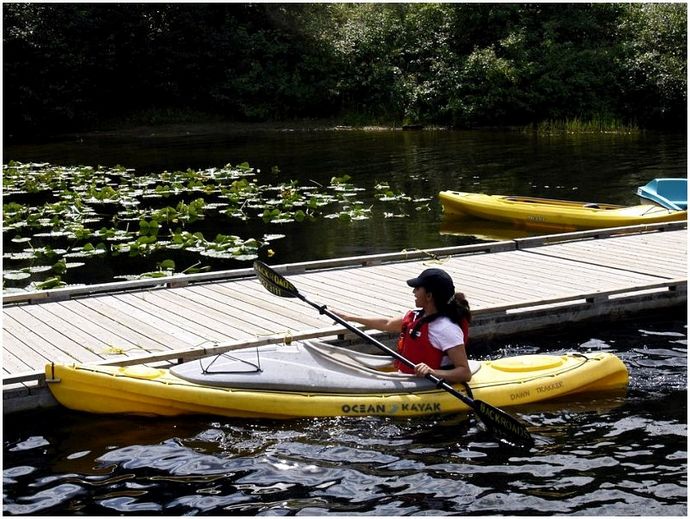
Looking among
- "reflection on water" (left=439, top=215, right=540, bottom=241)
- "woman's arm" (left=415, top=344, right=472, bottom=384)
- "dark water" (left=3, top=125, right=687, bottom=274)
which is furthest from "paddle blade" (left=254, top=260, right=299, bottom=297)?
"reflection on water" (left=439, top=215, right=540, bottom=241)

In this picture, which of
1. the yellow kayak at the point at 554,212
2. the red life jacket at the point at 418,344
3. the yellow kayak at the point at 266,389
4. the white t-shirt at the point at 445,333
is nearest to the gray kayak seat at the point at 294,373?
the yellow kayak at the point at 266,389

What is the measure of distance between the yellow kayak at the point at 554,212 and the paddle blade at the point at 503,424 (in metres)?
6.71

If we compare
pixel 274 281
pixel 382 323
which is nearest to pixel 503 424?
pixel 382 323

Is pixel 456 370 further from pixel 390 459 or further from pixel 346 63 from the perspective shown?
pixel 346 63

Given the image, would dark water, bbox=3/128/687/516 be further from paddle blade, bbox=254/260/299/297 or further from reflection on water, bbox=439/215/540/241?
reflection on water, bbox=439/215/540/241

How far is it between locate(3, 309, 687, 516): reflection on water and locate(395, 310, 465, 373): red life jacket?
0.35 m

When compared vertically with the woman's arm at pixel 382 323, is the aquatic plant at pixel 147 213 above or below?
above

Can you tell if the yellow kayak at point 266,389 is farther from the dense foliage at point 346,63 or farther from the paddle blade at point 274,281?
the dense foliage at point 346,63

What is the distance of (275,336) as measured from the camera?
20.6 feet

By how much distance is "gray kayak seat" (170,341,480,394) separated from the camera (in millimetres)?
5520

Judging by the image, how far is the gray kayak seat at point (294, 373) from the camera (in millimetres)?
5520

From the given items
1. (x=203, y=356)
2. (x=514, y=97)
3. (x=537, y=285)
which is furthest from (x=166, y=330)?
(x=514, y=97)

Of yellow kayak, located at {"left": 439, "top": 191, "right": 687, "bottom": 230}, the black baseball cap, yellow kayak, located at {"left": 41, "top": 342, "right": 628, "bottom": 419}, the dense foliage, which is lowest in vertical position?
yellow kayak, located at {"left": 41, "top": 342, "right": 628, "bottom": 419}

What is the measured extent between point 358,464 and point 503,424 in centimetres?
84
